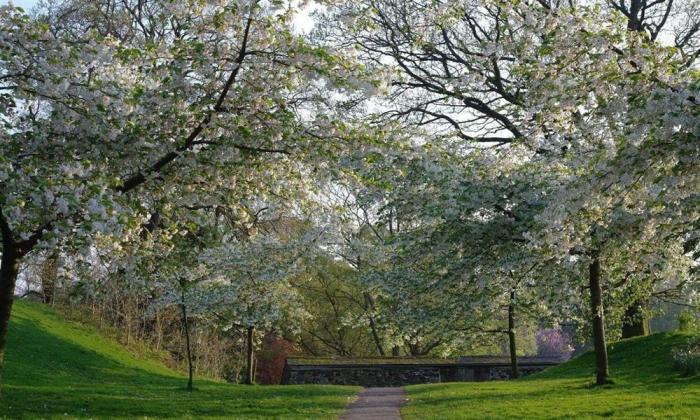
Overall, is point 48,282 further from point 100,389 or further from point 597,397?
Result: point 597,397

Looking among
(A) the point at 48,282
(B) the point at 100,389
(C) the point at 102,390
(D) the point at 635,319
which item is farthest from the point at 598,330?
(A) the point at 48,282

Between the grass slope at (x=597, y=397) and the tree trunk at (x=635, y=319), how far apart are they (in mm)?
982

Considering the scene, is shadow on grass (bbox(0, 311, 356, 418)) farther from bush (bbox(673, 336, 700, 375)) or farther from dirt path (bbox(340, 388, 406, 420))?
bush (bbox(673, 336, 700, 375))

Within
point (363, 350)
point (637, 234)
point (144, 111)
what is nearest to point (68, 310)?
point (363, 350)

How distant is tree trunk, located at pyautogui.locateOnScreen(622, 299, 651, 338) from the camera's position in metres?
22.9

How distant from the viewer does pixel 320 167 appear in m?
10.0

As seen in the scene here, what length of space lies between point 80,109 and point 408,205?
Answer: 778 centimetres

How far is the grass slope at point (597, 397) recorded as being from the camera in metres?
12.4

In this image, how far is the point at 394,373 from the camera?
98.9 ft

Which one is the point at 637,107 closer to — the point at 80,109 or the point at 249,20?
the point at 249,20

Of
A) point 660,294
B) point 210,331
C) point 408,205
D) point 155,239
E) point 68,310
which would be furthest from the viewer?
point 210,331

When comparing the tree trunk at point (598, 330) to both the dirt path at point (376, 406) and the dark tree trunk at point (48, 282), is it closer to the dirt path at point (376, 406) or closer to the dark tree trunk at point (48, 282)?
the dirt path at point (376, 406)

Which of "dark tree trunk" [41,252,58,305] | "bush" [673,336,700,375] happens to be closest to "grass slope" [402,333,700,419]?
"bush" [673,336,700,375]

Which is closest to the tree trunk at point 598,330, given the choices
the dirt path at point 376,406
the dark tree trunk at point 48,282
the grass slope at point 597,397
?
the grass slope at point 597,397
